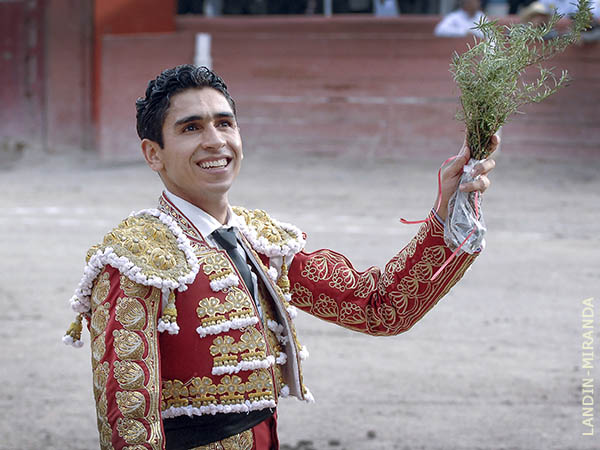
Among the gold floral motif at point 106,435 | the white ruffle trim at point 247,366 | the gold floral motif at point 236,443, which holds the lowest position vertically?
the gold floral motif at point 236,443

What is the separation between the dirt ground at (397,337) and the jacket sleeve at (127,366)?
84.9 inches

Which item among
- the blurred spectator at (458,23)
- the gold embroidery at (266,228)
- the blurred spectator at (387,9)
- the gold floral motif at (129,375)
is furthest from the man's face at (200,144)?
the blurred spectator at (387,9)

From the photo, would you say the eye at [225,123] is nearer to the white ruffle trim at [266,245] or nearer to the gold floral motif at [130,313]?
the white ruffle trim at [266,245]

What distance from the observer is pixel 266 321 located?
2.09 metres

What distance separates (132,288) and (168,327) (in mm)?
115

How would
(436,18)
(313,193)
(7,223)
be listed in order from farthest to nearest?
(436,18), (313,193), (7,223)

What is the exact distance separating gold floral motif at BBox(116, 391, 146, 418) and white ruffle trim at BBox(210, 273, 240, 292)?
0.29m

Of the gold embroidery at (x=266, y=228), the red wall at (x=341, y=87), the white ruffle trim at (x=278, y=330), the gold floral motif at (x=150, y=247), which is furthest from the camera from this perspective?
the red wall at (x=341, y=87)

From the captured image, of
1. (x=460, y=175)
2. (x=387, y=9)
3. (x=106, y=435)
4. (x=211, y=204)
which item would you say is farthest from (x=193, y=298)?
(x=387, y=9)

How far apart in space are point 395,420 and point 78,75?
32.2 feet

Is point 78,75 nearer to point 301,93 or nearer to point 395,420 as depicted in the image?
point 301,93

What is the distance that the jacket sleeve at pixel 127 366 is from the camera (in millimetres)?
1776

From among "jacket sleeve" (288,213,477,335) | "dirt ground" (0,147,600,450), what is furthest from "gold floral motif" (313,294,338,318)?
"dirt ground" (0,147,600,450)

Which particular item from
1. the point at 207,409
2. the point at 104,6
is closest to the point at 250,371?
the point at 207,409
